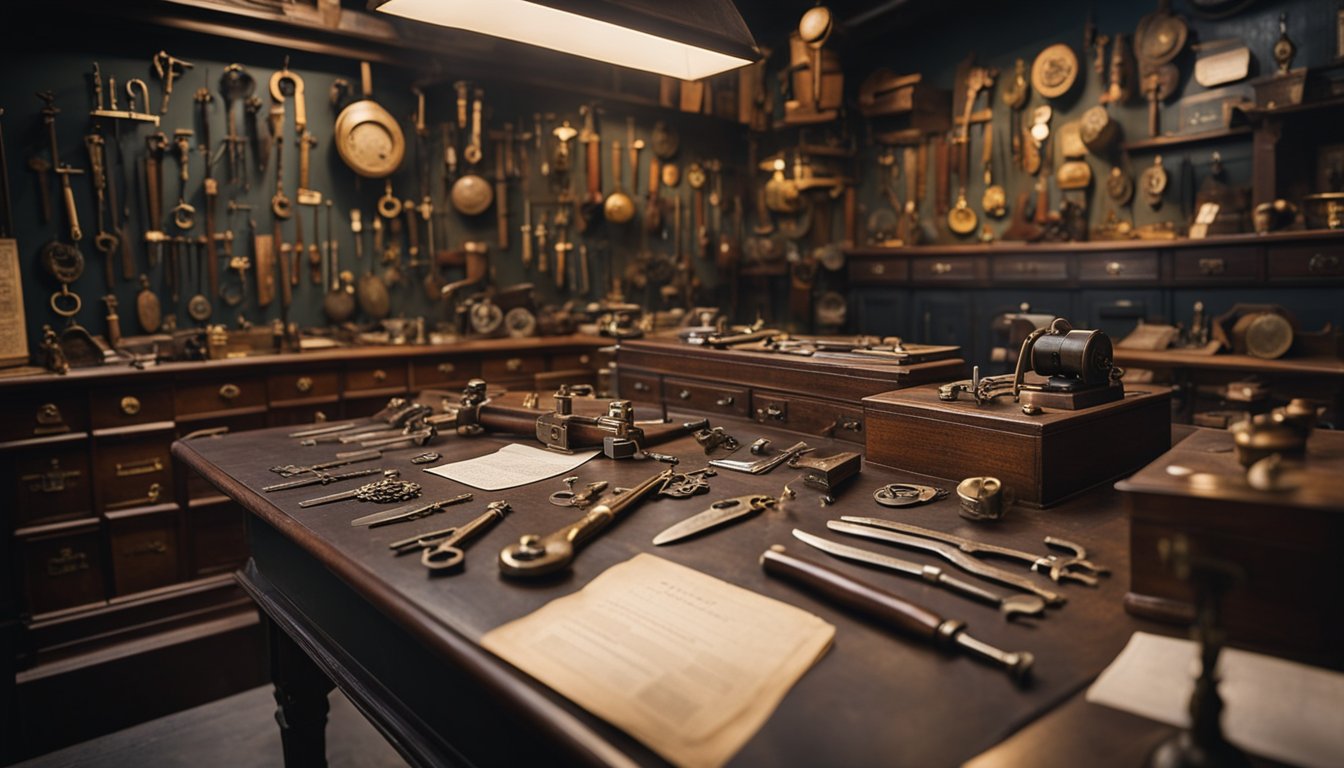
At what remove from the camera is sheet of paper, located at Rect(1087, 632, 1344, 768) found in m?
0.97

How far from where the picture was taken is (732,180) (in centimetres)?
802

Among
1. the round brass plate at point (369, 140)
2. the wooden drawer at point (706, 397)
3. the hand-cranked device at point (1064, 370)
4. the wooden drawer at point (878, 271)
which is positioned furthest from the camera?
the wooden drawer at point (878, 271)

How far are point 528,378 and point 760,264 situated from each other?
2.92 m

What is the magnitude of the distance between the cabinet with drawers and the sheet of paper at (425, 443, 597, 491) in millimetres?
1667

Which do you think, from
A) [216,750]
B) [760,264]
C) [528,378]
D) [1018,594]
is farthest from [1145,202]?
[216,750]

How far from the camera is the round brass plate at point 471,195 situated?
6180 millimetres

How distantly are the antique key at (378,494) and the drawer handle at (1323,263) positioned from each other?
4840mm

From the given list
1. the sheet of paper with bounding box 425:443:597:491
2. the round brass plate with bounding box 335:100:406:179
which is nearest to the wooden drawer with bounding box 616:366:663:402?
the sheet of paper with bounding box 425:443:597:491

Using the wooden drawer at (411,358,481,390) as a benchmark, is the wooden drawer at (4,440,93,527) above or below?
below

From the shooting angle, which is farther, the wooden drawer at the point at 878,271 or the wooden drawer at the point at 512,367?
the wooden drawer at the point at 878,271

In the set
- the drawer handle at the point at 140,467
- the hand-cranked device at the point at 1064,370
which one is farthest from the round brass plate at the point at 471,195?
the hand-cranked device at the point at 1064,370

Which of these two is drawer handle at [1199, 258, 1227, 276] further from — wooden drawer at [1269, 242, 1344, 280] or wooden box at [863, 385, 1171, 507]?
wooden box at [863, 385, 1171, 507]

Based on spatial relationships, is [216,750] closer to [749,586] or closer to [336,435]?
[336,435]

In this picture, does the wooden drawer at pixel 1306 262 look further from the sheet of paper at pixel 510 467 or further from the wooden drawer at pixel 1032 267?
the sheet of paper at pixel 510 467
